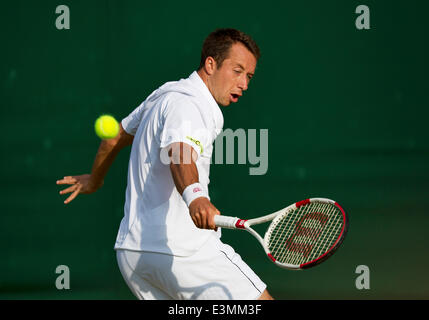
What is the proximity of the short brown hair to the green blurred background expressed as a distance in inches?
57.4

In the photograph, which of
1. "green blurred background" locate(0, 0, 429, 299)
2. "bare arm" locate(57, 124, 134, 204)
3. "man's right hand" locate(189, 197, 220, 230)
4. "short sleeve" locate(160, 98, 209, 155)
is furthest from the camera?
"green blurred background" locate(0, 0, 429, 299)

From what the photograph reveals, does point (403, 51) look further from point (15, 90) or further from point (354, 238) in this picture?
point (15, 90)

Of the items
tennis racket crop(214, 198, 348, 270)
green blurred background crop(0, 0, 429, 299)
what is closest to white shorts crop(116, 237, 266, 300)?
tennis racket crop(214, 198, 348, 270)

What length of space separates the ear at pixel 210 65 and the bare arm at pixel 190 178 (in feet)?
1.67

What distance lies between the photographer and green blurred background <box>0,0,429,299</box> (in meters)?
3.92

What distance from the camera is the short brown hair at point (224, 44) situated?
7.86ft

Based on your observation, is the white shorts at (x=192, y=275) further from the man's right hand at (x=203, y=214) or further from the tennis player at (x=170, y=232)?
the man's right hand at (x=203, y=214)

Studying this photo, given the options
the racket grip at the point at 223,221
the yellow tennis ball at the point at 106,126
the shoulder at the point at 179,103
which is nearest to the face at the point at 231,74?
the shoulder at the point at 179,103

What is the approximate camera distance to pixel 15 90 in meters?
4.04

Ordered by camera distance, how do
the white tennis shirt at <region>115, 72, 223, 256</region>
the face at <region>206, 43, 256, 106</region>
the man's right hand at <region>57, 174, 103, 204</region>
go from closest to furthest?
1. the white tennis shirt at <region>115, 72, 223, 256</region>
2. the face at <region>206, 43, 256, 106</region>
3. the man's right hand at <region>57, 174, 103, 204</region>

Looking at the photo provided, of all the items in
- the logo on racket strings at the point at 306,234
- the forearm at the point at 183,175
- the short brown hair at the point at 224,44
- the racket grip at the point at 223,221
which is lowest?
the logo on racket strings at the point at 306,234

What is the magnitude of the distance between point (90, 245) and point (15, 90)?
974 mm

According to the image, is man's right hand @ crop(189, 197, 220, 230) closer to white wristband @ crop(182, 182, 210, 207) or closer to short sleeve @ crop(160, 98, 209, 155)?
white wristband @ crop(182, 182, 210, 207)

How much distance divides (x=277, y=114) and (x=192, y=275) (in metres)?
1.94
